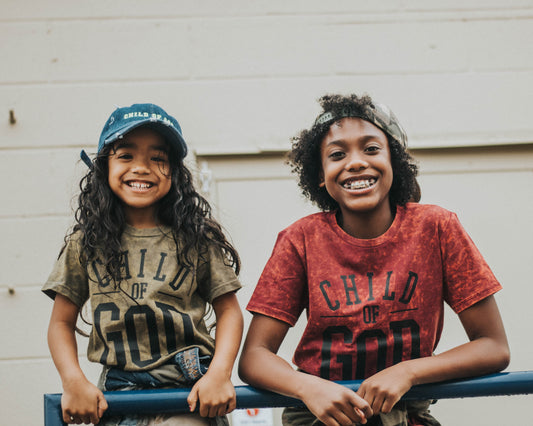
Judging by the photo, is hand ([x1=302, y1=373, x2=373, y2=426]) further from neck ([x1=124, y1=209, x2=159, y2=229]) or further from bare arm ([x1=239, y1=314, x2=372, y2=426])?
neck ([x1=124, y1=209, x2=159, y2=229])

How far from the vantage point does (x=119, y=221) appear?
1.58 metres

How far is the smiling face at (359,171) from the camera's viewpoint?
1.55 m

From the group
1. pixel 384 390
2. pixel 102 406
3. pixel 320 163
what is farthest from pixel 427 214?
pixel 102 406

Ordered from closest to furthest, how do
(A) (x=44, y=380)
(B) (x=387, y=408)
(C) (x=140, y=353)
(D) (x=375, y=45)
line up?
(B) (x=387, y=408) → (C) (x=140, y=353) → (A) (x=44, y=380) → (D) (x=375, y=45)

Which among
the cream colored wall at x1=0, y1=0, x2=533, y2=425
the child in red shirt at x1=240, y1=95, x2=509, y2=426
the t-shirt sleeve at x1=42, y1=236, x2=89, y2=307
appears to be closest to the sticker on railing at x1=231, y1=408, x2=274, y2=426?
the cream colored wall at x1=0, y1=0, x2=533, y2=425

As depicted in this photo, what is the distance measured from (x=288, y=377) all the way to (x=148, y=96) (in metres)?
1.56

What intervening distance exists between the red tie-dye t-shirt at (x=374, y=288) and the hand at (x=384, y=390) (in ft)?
0.62

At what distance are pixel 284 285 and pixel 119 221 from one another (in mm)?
463

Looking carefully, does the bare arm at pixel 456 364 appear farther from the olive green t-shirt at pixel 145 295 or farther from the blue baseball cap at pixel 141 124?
the blue baseball cap at pixel 141 124

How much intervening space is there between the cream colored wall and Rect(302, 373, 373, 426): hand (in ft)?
4.00

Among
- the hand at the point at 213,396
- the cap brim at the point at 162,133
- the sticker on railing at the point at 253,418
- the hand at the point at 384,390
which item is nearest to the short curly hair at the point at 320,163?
the cap brim at the point at 162,133

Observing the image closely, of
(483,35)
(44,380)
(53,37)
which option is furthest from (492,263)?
(53,37)

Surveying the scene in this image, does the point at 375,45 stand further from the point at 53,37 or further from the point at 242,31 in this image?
the point at 53,37

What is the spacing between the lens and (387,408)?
123 cm
